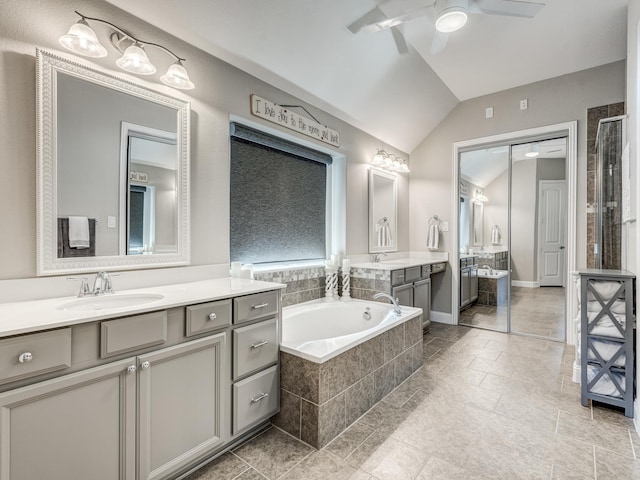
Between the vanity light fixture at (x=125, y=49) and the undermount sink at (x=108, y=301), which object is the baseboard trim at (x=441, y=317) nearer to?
the undermount sink at (x=108, y=301)

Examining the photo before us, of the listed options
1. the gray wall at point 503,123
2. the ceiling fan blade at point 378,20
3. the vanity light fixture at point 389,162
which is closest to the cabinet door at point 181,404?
the ceiling fan blade at point 378,20

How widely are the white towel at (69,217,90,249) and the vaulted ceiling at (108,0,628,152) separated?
4.05 feet

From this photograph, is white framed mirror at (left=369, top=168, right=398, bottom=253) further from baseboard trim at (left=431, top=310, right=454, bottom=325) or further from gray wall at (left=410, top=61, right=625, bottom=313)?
baseboard trim at (left=431, top=310, right=454, bottom=325)

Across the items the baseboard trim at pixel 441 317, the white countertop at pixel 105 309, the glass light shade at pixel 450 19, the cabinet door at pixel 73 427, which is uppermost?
the glass light shade at pixel 450 19

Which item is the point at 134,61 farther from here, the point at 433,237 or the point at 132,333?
the point at 433,237

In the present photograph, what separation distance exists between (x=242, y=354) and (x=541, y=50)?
397 centimetres

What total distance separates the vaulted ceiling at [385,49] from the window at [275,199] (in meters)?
0.54

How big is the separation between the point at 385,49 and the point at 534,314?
3484 millimetres

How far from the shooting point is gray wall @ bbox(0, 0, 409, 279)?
58.1 inches

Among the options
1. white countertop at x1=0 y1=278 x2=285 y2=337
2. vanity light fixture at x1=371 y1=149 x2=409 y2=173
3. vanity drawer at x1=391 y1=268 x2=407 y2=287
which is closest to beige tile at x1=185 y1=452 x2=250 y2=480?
white countertop at x1=0 y1=278 x2=285 y2=337

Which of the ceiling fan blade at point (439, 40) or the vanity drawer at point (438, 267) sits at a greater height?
the ceiling fan blade at point (439, 40)

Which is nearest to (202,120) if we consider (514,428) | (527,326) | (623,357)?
(514,428)

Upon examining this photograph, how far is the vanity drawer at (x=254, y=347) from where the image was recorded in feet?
5.72

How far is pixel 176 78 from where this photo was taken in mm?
1911
